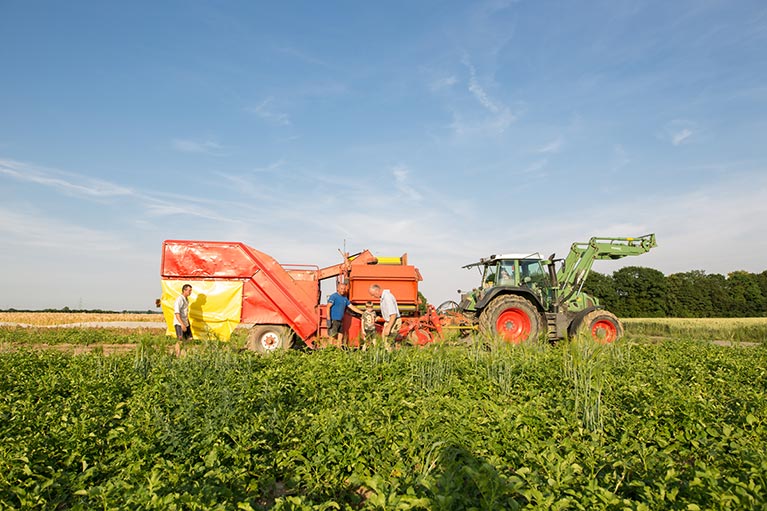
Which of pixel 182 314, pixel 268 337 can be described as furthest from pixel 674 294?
pixel 182 314

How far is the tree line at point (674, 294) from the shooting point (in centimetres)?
5306

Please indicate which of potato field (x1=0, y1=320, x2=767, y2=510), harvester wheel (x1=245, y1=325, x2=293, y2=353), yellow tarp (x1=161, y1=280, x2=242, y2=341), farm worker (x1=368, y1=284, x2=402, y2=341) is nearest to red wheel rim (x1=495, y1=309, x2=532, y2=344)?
farm worker (x1=368, y1=284, x2=402, y2=341)

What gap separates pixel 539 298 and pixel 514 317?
102 centimetres

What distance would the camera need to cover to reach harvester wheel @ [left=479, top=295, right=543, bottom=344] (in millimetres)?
11375

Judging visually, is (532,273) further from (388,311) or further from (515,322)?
(388,311)

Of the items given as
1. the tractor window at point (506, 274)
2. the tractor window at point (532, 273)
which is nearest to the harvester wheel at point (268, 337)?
the tractor window at point (506, 274)

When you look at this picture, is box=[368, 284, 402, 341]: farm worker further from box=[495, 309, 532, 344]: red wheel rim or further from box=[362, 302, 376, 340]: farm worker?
box=[495, 309, 532, 344]: red wheel rim

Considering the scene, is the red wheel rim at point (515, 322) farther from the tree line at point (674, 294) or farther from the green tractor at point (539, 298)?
the tree line at point (674, 294)

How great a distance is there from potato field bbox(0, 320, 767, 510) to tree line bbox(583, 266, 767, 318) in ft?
172

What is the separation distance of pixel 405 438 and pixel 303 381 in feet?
6.84

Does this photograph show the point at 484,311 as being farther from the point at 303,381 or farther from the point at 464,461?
the point at 464,461

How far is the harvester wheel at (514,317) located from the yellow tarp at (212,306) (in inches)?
231

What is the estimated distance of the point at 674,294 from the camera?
54.8 m

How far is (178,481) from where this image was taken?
294 cm
